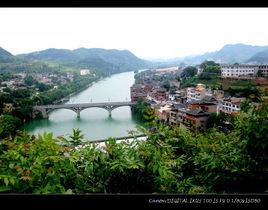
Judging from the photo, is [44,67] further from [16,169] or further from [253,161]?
[253,161]

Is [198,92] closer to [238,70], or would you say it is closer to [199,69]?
[199,69]

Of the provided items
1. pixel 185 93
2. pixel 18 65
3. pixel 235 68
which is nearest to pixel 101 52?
pixel 18 65

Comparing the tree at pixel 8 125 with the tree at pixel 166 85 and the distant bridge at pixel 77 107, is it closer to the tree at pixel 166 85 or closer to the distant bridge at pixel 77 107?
the distant bridge at pixel 77 107

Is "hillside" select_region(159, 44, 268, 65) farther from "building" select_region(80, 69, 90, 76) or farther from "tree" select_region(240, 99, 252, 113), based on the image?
"building" select_region(80, 69, 90, 76)

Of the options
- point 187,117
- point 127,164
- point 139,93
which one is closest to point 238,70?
point 187,117

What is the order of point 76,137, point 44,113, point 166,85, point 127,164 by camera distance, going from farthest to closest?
point 166,85, point 44,113, point 76,137, point 127,164

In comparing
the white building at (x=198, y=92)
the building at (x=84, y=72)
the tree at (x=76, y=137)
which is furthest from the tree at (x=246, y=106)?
the building at (x=84, y=72)
